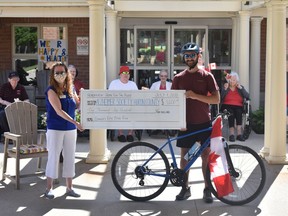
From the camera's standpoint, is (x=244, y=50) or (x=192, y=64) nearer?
(x=192, y=64)

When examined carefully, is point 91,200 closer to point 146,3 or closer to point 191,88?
point 191,88

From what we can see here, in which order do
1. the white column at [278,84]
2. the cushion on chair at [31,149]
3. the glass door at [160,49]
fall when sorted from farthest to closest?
the glass door at [160,49], the white column at [278,84], the cushion on chair at [31,149]

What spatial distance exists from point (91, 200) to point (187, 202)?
1084 millimetres

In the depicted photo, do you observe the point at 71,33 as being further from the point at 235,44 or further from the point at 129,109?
the point at 129,109

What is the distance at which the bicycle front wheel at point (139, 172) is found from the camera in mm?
5831

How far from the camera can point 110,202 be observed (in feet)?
19.3

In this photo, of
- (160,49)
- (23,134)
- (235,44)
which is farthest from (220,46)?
(23,134)

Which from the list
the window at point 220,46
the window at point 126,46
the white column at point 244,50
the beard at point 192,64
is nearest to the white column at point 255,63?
the white column at point 244,50

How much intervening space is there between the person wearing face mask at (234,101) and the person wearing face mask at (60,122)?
445cm

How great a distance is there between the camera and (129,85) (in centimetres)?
952

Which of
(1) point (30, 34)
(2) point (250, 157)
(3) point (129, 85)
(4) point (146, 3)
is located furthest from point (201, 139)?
(1) point (30, 34)

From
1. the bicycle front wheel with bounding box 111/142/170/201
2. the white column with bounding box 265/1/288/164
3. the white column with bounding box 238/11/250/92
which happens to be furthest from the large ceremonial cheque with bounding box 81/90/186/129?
the white column with bounding box 238/11/250/92

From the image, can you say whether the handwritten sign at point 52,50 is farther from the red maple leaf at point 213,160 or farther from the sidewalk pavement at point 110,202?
the red maple leaf at point 213,160

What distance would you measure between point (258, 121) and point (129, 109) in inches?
206
